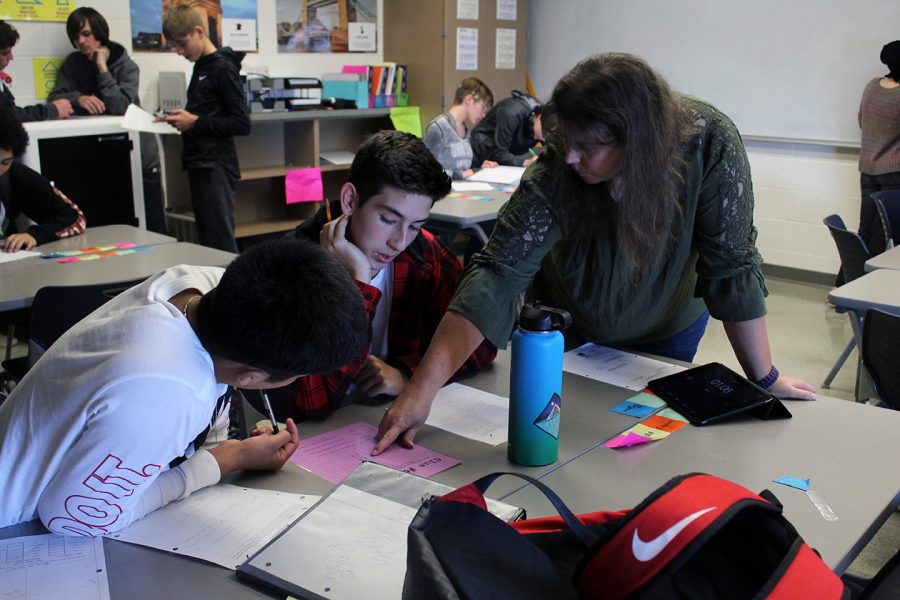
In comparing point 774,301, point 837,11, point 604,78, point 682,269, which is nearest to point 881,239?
point 774,301

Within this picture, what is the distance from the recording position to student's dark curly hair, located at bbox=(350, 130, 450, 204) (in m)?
1.81

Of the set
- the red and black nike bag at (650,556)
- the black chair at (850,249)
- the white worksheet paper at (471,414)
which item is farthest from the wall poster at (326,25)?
the red and black nike bag at (650,556)

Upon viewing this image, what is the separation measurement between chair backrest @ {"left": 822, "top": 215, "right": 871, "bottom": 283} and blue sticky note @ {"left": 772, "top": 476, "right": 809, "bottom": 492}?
7.35 ft

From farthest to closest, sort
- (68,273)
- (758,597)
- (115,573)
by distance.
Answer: (68,273) < (115,573) < (758,597)

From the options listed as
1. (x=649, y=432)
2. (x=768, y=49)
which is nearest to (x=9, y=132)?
(x=649, y=432)

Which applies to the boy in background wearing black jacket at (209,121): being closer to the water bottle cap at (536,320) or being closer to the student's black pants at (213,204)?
the student's black pants at (213,204)

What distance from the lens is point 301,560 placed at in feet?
3.47

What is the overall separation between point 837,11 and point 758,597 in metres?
5.24

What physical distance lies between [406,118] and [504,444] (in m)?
5.06

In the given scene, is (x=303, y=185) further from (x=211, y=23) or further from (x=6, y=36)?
(x=6, y=36)

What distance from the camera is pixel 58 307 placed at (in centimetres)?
227

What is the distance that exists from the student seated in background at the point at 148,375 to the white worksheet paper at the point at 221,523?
37 mm

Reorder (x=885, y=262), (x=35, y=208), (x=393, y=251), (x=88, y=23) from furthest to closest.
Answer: (x=88, y=23), (x=35, y=208), (x=885, y=262), (x=393, y=251)

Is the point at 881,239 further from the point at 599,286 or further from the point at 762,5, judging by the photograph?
the point at 599,286
